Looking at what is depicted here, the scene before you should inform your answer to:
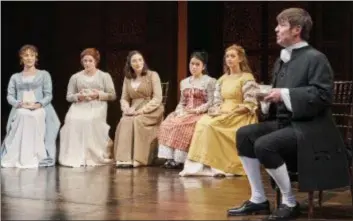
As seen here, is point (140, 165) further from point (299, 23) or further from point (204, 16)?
point (299, 23)

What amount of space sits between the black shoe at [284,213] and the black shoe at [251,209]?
14 cm

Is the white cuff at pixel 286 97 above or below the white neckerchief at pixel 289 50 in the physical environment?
below

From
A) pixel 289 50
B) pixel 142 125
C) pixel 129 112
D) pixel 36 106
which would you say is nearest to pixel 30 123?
pixel 36 106

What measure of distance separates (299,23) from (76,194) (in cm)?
195

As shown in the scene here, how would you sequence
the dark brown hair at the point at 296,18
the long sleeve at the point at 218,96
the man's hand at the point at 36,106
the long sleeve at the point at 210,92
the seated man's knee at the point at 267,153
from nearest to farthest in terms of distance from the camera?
the seated man's knee at the point at 267,153 < the dark brown hair at the point at 296,18 < the long sleeve at the point at 218,96 < the long sleeve at the point at 210,92 < the man's hand at the point at 36,106

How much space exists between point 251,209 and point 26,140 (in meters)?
3.21

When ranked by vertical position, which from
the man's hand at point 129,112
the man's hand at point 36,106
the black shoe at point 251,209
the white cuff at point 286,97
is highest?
the white cuff at point 286,97

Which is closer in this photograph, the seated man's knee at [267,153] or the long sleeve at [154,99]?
the seated man's knee at [267,153]

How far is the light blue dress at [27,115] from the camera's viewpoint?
5.94 metres

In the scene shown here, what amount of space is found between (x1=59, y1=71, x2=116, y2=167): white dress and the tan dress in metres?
0.23

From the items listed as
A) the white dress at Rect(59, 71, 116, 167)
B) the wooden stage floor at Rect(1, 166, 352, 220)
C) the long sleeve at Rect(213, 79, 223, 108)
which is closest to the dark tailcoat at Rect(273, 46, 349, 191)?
the wooden stage floor at Rect(1, 166, 352, 220)

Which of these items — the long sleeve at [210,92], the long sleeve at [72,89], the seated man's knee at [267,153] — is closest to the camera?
the seated man's knee at [267,153]

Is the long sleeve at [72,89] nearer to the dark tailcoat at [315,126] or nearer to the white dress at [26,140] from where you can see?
→ the white dress at [26,140]

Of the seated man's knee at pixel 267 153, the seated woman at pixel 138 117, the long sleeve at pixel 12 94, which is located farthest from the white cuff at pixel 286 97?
the long sleeve at pixel 12 94
